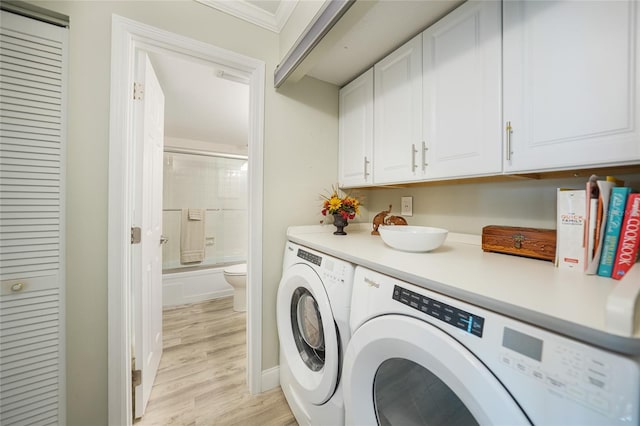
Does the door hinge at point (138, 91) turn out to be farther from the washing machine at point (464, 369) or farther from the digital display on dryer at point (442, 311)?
the digital display on dryer at point (442, 311)

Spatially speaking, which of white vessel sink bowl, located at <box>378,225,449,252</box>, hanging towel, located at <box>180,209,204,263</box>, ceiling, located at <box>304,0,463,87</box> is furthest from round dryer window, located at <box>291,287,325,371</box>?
hanging towel, located at <box>180,209,204,263</box>

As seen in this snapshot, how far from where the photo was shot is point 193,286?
294 centimetres

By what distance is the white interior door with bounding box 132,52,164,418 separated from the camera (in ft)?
3.96

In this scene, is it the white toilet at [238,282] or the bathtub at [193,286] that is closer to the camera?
the white toilet at [238,282]

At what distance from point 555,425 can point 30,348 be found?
66.9 inches

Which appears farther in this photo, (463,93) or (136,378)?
(136,378)

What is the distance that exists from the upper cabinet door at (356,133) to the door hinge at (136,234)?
1305mm

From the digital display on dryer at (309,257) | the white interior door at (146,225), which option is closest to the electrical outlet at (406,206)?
the digital display on dryer at (309,257)

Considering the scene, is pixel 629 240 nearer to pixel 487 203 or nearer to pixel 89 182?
pixel 487 203

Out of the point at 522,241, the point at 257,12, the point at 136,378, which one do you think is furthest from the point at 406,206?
the point at 136,378

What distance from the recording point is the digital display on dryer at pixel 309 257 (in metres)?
1.11

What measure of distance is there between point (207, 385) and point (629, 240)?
2.14 metres

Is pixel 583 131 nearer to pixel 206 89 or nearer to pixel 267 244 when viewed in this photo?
pixel 267 244

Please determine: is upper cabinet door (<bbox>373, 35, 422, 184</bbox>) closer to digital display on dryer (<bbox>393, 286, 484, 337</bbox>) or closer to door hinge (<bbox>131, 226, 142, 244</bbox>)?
digital display on dryer (<bbox>393, 286, 484, 337</bbox>)
